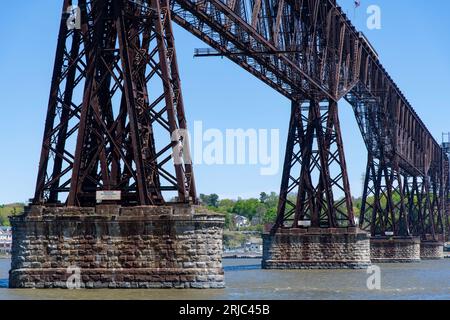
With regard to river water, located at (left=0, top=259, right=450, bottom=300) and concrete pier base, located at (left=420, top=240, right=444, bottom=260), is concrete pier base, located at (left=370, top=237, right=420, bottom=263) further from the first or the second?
river water, located at (left=0, top=259, right=450, bottom=300)

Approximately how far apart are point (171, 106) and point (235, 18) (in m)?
12.2

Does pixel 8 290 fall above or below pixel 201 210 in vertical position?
below

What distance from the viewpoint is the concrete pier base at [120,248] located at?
3406 centimetres

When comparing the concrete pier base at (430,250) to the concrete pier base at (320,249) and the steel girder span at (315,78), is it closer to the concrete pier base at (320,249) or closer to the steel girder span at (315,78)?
the steel girder span at (315,78)

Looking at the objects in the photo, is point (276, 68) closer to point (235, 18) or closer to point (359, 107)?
Answer: point (235, 18)

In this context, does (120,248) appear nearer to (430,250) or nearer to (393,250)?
(393,250)

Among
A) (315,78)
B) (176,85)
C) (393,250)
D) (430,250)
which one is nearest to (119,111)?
(176,85)

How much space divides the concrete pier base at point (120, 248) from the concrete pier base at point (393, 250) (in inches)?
2010

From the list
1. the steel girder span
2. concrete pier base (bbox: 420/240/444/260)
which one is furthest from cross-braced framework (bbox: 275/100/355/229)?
concrete pier base (bbox: 420/240/444/260)

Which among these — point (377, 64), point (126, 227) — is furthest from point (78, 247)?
point (377, 64)

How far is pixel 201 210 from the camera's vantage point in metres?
35.3

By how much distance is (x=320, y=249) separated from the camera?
6244 centimetres

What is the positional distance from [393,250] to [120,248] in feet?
174

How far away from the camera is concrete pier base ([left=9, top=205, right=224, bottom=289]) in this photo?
3406 centimetres
